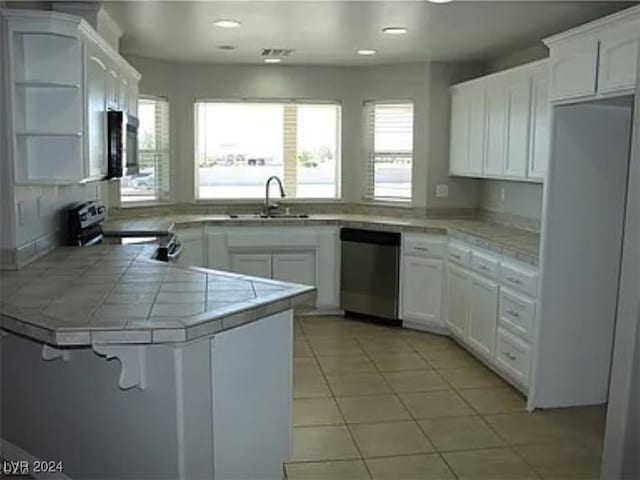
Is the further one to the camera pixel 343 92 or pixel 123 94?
pixel 343 92

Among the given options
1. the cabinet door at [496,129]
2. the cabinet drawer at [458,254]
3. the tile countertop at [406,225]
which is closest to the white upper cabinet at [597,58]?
the tile countertop at [406,225]

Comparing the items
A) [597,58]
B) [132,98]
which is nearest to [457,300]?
[597,58]

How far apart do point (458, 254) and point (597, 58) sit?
2121 mm

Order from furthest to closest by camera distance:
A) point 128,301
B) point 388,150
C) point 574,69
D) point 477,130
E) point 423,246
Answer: point 388,150 → point 423,246 → point 477,130 → point 574,69 → point 128,301

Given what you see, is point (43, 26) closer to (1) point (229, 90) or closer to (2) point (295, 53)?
(2) point (295, 53)

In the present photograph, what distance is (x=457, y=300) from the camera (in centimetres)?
518

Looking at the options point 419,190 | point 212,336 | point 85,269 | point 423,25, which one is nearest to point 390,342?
point 419,190

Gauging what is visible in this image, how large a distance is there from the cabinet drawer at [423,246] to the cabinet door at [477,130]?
656 millimetres

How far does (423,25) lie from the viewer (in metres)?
4.39

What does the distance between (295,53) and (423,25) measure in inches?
61.6

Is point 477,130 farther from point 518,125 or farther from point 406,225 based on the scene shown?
point 406,225

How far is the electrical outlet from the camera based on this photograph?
20.2ft

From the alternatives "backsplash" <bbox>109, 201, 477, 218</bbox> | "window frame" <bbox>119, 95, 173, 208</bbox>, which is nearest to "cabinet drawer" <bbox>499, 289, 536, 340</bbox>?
"backsplash" <bbox>109, 201, 477, 218</bbox>

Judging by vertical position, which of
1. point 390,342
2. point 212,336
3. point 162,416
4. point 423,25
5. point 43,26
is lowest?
point 390,342
